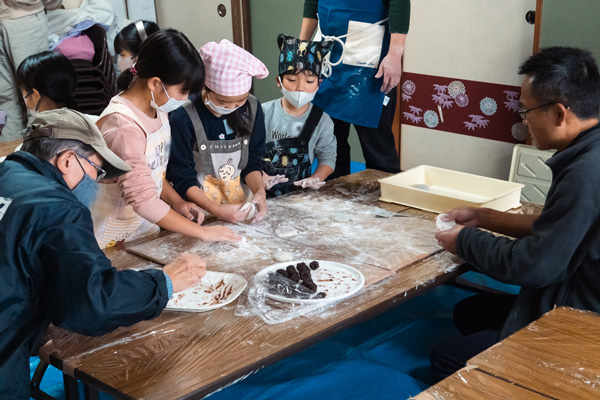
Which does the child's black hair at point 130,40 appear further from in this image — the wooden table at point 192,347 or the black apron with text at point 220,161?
the wooden table at point 192,347

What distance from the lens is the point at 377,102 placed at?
3.79 metres

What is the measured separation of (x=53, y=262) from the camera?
1.56 m

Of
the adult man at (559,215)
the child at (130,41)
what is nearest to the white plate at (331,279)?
the adult man at (559,215)

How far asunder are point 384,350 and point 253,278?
3.21 ft

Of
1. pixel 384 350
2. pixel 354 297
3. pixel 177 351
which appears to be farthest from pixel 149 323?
pixel 384 350

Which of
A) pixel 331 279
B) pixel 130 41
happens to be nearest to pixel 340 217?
pixel 331 279

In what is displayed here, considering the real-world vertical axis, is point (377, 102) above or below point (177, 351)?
above

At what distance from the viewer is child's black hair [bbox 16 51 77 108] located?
3.42m

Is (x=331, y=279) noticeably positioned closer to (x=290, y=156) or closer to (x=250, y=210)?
(x=250, y=210)

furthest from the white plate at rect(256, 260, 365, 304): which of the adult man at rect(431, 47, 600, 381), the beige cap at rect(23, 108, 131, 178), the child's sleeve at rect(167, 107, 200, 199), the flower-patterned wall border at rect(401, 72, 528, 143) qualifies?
the flower-patterned wall border at rect(401, 72, 528, 143)

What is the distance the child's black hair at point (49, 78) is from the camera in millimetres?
3420

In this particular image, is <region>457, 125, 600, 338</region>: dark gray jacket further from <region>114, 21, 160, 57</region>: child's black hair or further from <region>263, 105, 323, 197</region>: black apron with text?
<region>114, 21, 160, 57</region>: child's black hair

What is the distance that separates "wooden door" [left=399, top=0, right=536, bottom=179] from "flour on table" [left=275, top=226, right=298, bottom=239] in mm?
2808

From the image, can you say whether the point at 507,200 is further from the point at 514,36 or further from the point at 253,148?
the point at 514,36
